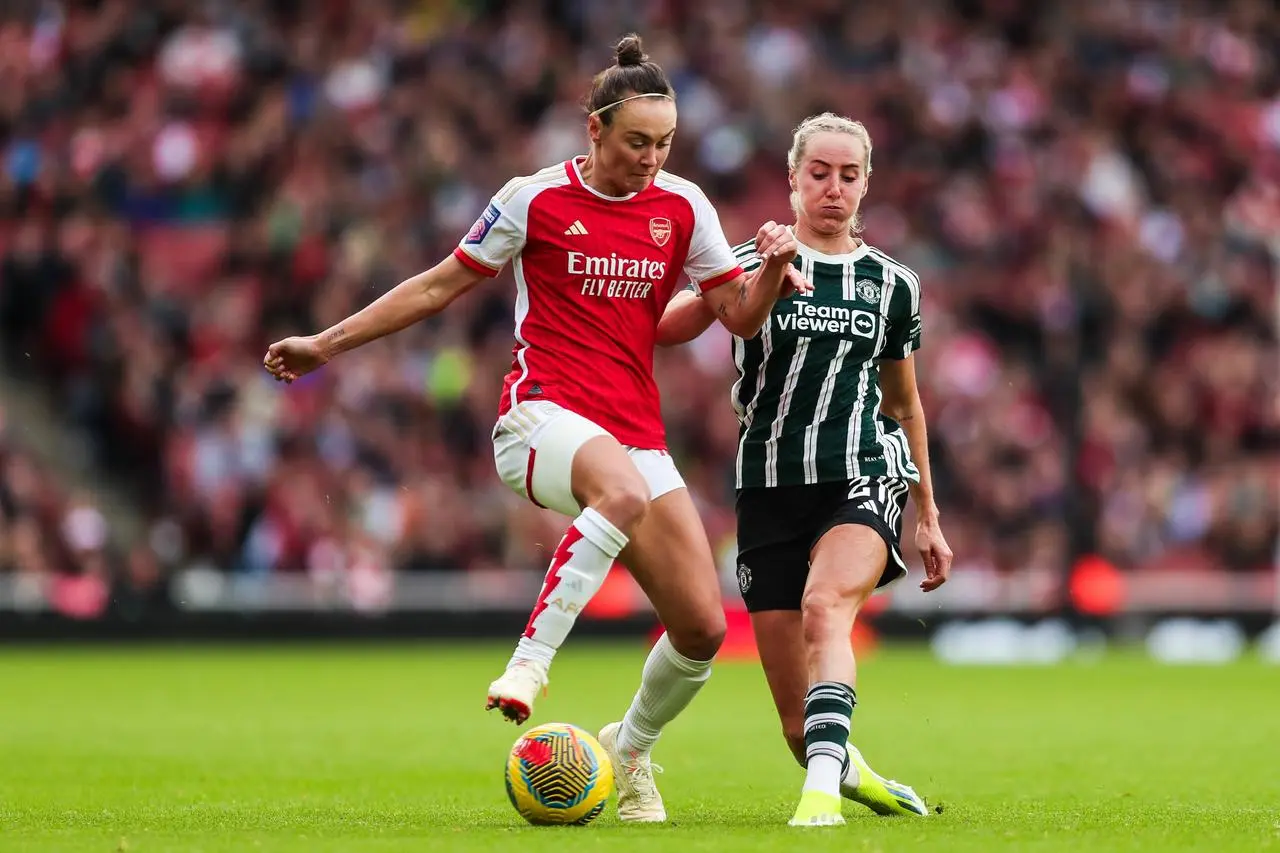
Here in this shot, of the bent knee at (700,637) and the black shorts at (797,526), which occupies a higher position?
the black shorts at (797,526)

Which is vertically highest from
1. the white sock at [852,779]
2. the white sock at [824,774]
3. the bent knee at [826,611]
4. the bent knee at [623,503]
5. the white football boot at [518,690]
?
the bent knee at [623,503]

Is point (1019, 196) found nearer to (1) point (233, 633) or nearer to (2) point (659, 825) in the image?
(1) point (233, 633)

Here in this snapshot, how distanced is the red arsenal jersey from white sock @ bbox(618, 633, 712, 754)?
81 centimetres

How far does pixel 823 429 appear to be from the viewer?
772cm

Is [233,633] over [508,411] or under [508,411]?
under

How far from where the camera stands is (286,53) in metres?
23.8

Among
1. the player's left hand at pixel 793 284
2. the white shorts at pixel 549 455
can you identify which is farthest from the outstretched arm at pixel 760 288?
the white shorts at pixel 549 455

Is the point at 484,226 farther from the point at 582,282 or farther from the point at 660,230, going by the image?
the point at 660,230

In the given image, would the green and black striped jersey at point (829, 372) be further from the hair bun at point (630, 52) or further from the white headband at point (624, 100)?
the hair bun at point (630, 52)

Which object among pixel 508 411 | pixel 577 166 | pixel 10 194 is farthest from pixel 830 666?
pixel 10 194

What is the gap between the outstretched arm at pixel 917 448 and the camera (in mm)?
7812

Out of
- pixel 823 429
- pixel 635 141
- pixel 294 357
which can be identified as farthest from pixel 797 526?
pixel 294 357

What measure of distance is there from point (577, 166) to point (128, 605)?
1391cm

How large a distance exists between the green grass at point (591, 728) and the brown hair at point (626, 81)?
102 inches
